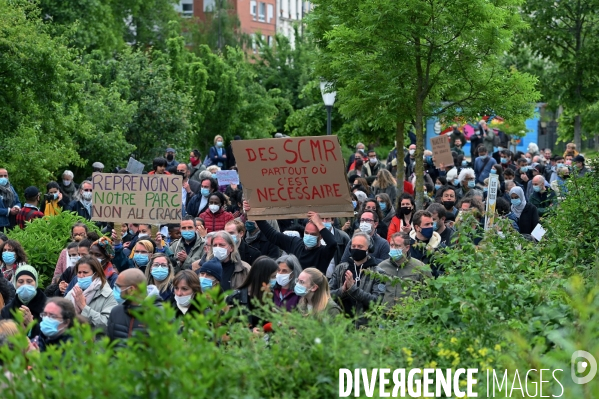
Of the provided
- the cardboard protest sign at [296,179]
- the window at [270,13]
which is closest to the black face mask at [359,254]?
the cardboard protest sign at [296,179]

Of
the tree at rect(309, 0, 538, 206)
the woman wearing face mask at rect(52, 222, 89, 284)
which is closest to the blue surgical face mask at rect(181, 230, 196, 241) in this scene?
the woman wearing face mask at rect(52, 222, 89, 284)

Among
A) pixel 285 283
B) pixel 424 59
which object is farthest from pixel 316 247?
pixel 424 59

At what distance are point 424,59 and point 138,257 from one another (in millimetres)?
7551

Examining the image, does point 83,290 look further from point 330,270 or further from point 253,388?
point 253,388

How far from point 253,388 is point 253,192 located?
302 inches

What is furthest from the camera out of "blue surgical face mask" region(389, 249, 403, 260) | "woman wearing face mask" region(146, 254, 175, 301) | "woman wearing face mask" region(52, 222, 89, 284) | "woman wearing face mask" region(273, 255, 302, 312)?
"woman wearing face mask" region(52, 222, 89, 284)

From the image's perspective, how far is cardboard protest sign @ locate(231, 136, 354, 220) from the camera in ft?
42.9

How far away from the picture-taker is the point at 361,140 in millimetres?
29547

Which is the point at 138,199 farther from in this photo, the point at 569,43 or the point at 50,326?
the point at 569,43

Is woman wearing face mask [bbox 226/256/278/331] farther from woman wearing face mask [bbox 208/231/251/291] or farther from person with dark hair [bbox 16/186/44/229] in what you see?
person with dark hair [bbox 16/186/44/229]

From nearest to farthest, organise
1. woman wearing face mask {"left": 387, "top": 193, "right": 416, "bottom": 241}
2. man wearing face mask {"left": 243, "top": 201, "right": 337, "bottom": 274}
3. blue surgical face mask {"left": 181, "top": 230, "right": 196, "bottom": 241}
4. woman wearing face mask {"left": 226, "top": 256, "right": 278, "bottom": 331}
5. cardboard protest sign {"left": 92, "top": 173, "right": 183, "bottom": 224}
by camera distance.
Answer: woman wearing face mask {"left": 226, "top": 256, "right": 278, "bottom": 331} → man wearing face mask {"left": 243, "top": 201, "right": 337, "bottom": 274} → blue surgical face mask {"left": 181, "top": 230, "right": 196, "bottom": 241} → woman wearing face mask {"left": 387, "top": 193, "right": 416, "bottom": 241} → cardboard protest sign {"left": 92, "top": 173, "right": 183, "bottom": 224}

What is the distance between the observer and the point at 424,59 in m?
18.0

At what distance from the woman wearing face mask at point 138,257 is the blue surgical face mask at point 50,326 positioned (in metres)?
4.11

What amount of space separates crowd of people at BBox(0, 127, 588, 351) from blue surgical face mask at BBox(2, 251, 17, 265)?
11 millimetres
